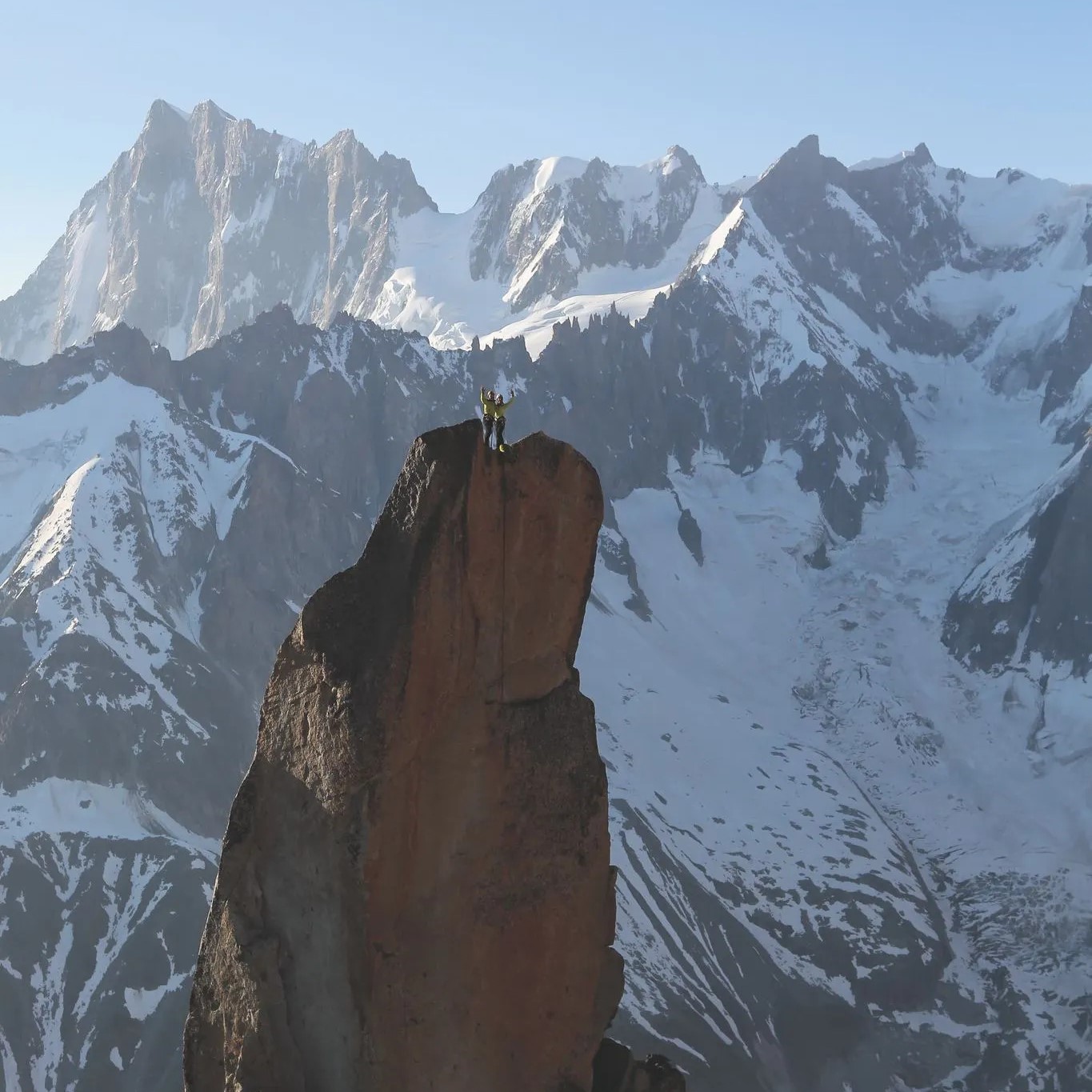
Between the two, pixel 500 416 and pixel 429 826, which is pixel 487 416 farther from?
pixel 429 826

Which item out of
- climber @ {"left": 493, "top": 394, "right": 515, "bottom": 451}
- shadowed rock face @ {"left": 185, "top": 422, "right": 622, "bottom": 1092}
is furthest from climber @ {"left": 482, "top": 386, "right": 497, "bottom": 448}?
shadowed rock face @ {"left": 185, "top": 422, "right": 622, "bottom": 1092}

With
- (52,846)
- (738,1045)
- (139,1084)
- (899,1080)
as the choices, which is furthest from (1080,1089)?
(52,846)

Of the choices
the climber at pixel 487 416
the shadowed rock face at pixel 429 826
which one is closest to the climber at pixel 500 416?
the climber at pixel 487 416

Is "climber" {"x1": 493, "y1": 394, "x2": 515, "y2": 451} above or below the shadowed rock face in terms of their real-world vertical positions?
above

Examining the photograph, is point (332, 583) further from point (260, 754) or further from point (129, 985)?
point (129, 985)

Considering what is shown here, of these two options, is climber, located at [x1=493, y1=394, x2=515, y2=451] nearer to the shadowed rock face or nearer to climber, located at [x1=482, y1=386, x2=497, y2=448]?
climber, located at [x1=482, y1=386, x2=497, y2=448]
